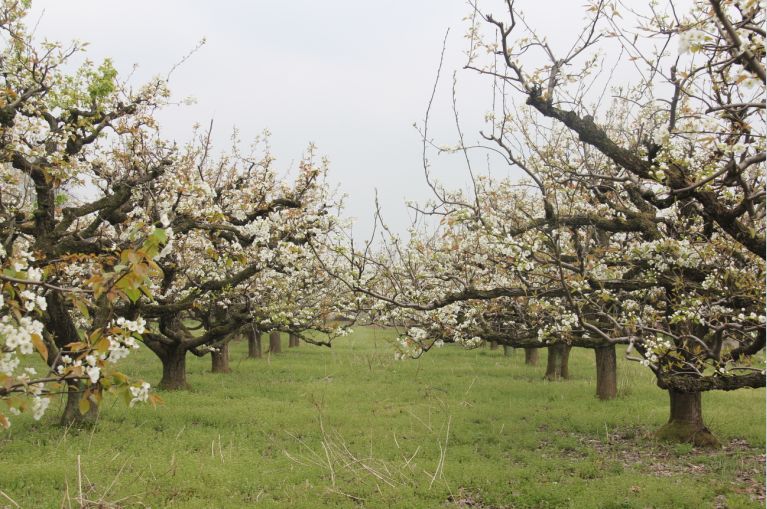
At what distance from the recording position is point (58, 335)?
42.2ft

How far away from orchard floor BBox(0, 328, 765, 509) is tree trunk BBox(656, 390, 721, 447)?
443 millimetres

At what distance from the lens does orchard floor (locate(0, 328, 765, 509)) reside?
10.2 m

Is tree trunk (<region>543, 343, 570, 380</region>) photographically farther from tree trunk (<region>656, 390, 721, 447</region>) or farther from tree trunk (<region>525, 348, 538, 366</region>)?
tree trunk (<region>656, 390, 721, 447</region>)

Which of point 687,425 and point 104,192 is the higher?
point 104,192

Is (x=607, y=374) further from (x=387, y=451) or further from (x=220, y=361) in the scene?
(x=220, y=361)

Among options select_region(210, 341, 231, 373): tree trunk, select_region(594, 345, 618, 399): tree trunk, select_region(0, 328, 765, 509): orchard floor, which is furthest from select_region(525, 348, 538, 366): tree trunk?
select_region(210, 341, 231, 373): tree trunk

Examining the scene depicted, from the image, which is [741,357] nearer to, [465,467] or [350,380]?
[465,467]

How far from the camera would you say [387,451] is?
13.1 meters

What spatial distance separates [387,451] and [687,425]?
7258 millimetres

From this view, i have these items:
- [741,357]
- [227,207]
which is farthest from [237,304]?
[741,357]

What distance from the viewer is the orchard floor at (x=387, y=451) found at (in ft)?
33.5

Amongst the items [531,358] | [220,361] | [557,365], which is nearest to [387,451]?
[557,365]

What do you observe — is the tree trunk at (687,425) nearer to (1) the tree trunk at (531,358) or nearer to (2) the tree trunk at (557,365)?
(2) the tree trunk at (557,365)

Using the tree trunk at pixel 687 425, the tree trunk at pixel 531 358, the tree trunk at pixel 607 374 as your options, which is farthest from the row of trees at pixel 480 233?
the tree trunk at pixel 531 358
